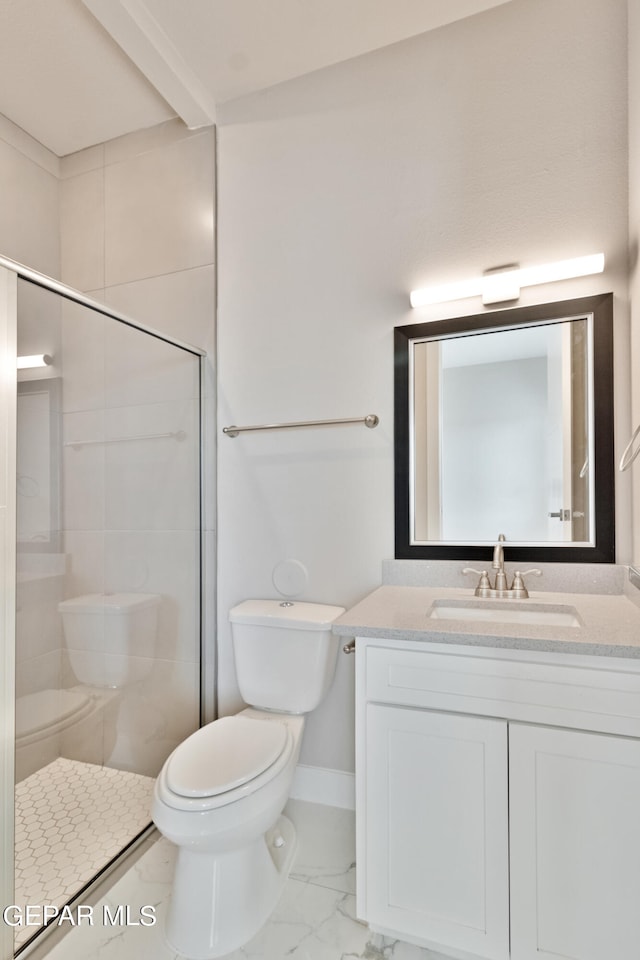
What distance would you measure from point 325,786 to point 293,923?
53 centimetres

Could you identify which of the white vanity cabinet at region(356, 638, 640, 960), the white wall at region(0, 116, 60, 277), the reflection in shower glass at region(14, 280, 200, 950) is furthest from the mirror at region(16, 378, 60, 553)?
the white vanity cabinet at region(356, 638, 640, 960)

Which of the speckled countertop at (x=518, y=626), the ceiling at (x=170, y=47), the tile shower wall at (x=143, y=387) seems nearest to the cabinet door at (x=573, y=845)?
the speckled countertop at (x=518, y=626)

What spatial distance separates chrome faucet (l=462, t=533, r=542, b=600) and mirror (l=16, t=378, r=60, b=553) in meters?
1.30

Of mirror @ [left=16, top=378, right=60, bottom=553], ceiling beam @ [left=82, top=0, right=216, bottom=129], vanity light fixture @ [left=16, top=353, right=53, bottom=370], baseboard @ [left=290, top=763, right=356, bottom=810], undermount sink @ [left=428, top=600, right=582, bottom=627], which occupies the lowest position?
baseboard @ [left=290, top=763, right=356, bottom=810]

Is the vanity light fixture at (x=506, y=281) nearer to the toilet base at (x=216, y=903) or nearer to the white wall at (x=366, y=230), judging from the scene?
the white wall at (x=366, y=230)

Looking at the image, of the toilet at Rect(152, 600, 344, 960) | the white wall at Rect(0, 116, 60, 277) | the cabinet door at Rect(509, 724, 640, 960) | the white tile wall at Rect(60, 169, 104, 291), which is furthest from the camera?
the white tile wall at Rect(60, 169, 104, 291)

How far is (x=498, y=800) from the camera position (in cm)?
109

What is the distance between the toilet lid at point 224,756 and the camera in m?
1.23

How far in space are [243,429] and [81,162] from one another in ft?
4.89

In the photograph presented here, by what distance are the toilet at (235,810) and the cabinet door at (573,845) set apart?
0.61 meters

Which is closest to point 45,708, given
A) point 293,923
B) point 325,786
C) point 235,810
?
point 235,810

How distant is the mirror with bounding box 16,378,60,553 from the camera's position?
1351 mm

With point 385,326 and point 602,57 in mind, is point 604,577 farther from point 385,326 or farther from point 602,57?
point 602,57

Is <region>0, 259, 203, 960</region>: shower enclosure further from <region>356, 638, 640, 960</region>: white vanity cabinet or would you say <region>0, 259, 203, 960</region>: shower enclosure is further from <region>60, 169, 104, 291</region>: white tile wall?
<region>356, 638, 640, 960</region>: white vanity cabinet
